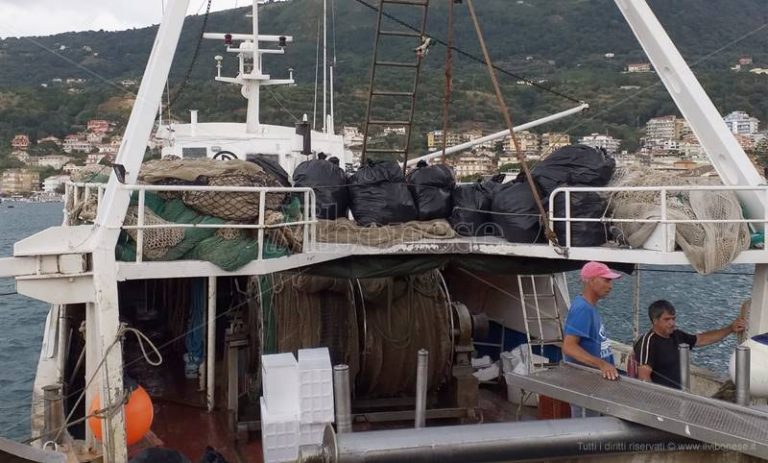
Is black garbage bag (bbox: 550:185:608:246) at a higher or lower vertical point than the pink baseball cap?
higher

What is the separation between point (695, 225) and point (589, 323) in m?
1.60

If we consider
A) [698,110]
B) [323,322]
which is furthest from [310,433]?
[698,110]

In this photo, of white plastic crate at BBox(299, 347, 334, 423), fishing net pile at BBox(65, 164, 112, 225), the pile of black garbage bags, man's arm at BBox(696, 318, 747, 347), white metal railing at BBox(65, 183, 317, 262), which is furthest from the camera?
fishing net pile at BBox(65, 164, 112, 225)

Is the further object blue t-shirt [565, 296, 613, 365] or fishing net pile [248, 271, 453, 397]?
fishing net pile [248, 271, 453, 397]

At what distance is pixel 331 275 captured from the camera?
6.32m

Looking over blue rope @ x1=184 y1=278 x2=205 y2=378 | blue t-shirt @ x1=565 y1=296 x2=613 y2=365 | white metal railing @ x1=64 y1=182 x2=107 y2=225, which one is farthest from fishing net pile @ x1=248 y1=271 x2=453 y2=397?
blue t-shirt @ x1=565 y1=296 x2=613 y2=365

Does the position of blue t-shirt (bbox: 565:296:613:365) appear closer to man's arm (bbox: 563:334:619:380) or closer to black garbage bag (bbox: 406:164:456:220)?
man's arm (bbox: 563:334:619:380)

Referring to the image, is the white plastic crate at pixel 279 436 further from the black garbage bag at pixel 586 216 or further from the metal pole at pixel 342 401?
the black garbage bag at pixel 586 216

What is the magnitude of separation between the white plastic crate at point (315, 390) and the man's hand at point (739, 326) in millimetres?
3233

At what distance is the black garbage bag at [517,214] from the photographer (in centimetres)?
643

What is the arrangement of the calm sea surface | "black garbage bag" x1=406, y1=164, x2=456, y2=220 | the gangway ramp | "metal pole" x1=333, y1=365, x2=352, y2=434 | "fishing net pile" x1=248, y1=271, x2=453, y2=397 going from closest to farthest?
1. the gangway ramp
2. "metal pole" x1=333, y1=365, x2=352, y2=434
3. "fishing net pile" x1=248, y1=271, x2=453, y2=397
4. "black garbage bag" x1=406, y1=164, x2=456, y2=220
5. the calm sea surface

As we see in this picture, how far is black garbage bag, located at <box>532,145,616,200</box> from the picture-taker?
20.6ft

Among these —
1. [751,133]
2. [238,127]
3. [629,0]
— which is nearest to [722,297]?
[751,133]

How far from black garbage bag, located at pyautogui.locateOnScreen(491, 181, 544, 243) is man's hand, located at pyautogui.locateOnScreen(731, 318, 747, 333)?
5.62 ft
